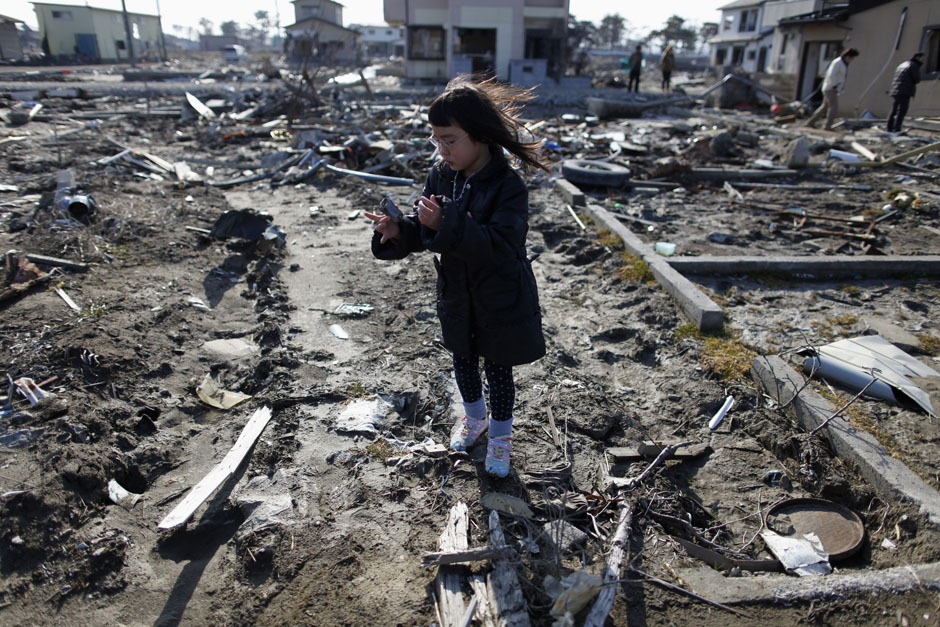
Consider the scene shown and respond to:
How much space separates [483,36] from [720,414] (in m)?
33.1

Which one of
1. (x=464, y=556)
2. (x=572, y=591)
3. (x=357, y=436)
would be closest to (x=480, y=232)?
(x=464, y=556)

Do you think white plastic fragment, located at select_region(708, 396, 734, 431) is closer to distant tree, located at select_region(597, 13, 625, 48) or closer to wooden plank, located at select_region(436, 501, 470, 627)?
wooden plank, located at select_region(436, 501, 470, 627)

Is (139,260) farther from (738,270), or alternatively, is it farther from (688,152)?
(688,152)

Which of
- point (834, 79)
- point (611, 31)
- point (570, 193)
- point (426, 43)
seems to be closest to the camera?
point (570, 193)

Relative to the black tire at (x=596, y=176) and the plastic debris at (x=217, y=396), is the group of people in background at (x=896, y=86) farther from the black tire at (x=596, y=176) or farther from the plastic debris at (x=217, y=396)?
the plastic debris at (x=217, y=396)

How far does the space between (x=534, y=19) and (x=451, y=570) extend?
112 ft

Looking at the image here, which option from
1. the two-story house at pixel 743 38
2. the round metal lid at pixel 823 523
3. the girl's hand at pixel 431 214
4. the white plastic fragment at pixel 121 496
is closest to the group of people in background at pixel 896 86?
the round metal lid at pixel 823 523

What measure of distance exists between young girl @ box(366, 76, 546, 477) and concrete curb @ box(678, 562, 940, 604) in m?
1.05

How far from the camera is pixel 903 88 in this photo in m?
14.2

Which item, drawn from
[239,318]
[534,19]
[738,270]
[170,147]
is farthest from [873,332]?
[534,19]

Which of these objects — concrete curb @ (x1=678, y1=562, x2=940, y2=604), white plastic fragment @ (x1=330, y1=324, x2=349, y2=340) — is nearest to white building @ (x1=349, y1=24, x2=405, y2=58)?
white plastic fragment @ (x1=330, y1=324, x2=349, y2=340)

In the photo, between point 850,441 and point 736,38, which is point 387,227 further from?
point 736,38

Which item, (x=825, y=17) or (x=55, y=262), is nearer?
(x=55, y=262)

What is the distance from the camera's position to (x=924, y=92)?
1736cm
